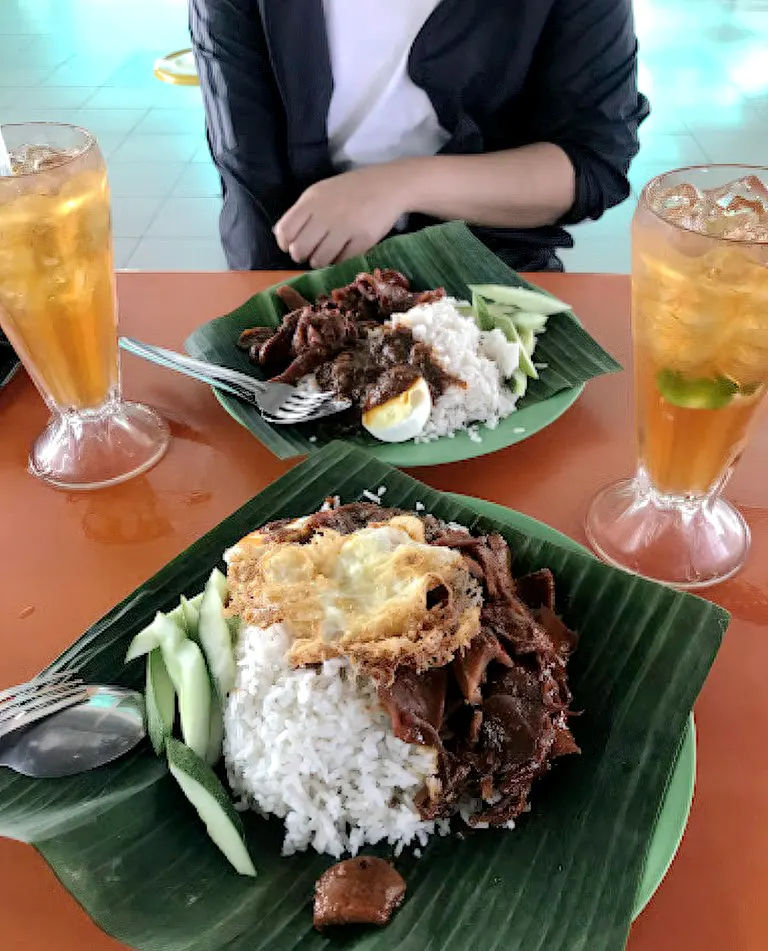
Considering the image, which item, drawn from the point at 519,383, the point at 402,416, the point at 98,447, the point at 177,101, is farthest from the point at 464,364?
the point at 177,101

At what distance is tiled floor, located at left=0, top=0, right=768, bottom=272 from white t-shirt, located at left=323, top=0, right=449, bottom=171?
2.36m

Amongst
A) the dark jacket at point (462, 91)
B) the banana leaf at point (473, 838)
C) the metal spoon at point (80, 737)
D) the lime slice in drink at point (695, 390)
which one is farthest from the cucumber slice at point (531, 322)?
the metal spoon at point (80, 737)

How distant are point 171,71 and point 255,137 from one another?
529cm

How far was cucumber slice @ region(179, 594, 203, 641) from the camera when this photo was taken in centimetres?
115

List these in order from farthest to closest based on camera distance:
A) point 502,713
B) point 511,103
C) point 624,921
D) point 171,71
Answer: point 171,71 → point 511,103 → point 502,713 → point 624,921

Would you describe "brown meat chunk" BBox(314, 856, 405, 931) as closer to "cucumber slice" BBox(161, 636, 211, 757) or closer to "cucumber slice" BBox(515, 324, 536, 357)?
"cucumber slice" BBox(161, 636, 211, 757)

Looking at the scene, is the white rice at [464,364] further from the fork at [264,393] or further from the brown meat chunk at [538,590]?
the brown meat chunk at [538,590]

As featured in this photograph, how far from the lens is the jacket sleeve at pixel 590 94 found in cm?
238

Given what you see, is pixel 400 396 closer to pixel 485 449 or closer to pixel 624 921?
pixel 485 449

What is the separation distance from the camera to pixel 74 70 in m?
7.72

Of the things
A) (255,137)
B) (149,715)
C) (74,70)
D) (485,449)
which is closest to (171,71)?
(74,70)

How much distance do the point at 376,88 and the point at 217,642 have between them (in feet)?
6.64

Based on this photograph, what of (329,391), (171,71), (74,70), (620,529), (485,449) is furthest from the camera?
(74,70)

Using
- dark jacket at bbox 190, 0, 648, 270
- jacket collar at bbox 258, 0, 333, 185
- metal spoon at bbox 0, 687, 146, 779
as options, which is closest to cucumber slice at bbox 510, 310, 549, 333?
dark jacket at bbox 190, 0, 648, 270
